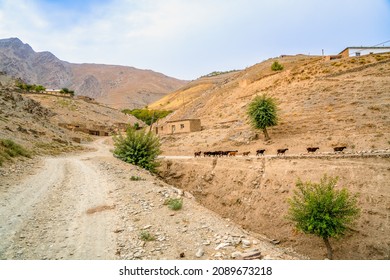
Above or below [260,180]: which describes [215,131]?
above

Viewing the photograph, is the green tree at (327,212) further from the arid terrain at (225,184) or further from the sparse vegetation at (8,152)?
the sparse vegetation at (8,152)

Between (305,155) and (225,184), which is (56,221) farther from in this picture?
(305,155)

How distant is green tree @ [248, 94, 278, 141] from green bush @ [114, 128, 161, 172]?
12539 mm

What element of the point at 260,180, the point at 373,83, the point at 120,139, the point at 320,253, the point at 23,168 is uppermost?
the point at 373,83

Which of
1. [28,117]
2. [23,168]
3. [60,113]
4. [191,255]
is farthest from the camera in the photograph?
[60,113]

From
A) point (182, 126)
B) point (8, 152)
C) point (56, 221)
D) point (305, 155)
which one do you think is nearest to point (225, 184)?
point (305, 155)

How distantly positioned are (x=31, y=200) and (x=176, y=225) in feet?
18.3

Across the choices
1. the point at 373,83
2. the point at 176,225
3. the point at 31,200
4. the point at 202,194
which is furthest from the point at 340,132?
the point at 31,200

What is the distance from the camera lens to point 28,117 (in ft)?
120

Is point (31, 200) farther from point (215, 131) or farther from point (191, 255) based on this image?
point (215, 131)

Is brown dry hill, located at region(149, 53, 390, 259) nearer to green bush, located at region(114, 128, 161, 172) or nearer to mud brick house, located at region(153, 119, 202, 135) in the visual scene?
mud brick house, located at region(153, 119, 202, 135)

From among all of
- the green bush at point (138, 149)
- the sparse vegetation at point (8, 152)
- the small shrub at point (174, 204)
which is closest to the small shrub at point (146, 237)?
the small shrub at point (174, 204)

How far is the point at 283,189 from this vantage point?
17.4 m

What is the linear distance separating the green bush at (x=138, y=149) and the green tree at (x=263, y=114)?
12539 mm
